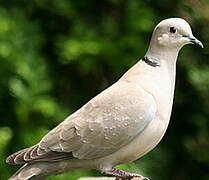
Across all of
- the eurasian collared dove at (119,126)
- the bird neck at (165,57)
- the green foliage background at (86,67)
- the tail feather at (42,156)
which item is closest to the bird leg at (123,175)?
the eurasian collared dove at (119,126)

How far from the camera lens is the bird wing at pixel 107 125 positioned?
7.76ft

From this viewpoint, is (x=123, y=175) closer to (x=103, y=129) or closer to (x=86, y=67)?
(x=103, y=129)

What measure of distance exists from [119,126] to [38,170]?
0.31m

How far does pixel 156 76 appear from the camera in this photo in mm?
2445

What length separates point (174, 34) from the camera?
244 centimetres

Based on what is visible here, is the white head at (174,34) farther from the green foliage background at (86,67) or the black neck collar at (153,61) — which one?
the green foliage background at (86,67)

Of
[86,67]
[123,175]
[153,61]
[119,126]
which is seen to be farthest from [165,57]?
[86,67]

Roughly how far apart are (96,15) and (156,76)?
5.33ft

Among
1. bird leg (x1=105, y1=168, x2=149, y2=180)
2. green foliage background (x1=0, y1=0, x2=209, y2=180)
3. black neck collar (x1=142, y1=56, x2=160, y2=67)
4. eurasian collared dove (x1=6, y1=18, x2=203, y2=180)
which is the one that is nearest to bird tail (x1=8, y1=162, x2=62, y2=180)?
eurasian collared dove (x1=6, y1=18, x2=203, y2=180)

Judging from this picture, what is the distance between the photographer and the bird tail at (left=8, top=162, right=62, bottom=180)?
7.89 ft

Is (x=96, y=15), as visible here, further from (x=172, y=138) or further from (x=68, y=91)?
(x=172, y=138)

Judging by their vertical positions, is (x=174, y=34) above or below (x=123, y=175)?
above

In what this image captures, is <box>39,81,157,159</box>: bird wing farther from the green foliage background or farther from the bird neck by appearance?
the green foliage background

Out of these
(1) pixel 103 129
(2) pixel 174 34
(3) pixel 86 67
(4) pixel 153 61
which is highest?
(2) pixel 174 34
